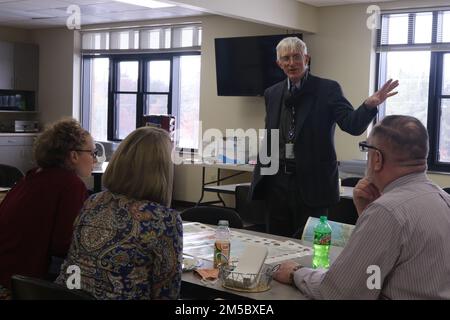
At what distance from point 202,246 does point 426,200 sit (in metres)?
1.09

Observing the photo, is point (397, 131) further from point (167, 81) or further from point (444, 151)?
point (167, 81)

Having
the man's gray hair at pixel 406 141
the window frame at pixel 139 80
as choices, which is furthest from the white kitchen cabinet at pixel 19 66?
the man's gray hair at pixel 406 141

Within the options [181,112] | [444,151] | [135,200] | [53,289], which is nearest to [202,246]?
[135,200]

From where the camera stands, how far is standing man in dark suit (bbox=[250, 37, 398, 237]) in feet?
9.89

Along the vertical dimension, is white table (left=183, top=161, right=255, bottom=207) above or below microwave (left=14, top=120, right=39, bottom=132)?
below

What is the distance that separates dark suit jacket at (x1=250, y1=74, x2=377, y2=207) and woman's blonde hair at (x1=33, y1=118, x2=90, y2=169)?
0.97 m

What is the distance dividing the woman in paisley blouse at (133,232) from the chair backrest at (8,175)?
116 inches

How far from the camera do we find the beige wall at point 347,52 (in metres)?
6.59

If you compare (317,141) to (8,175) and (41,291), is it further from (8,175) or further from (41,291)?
(8,175)

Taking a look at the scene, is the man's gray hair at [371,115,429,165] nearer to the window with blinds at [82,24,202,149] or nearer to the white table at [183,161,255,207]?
the white table at [183,161,255,207]

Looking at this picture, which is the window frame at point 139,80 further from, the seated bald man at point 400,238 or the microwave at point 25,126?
the seated bald man at point 400,238

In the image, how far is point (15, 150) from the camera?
9250 mm

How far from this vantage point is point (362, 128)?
116 inches

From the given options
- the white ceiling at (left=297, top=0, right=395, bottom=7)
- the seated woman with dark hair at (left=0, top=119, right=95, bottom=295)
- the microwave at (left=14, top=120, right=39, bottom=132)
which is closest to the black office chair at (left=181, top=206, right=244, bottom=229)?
the seated woman with dark hair at (left=0, top=119, right=95, bottom=295)
